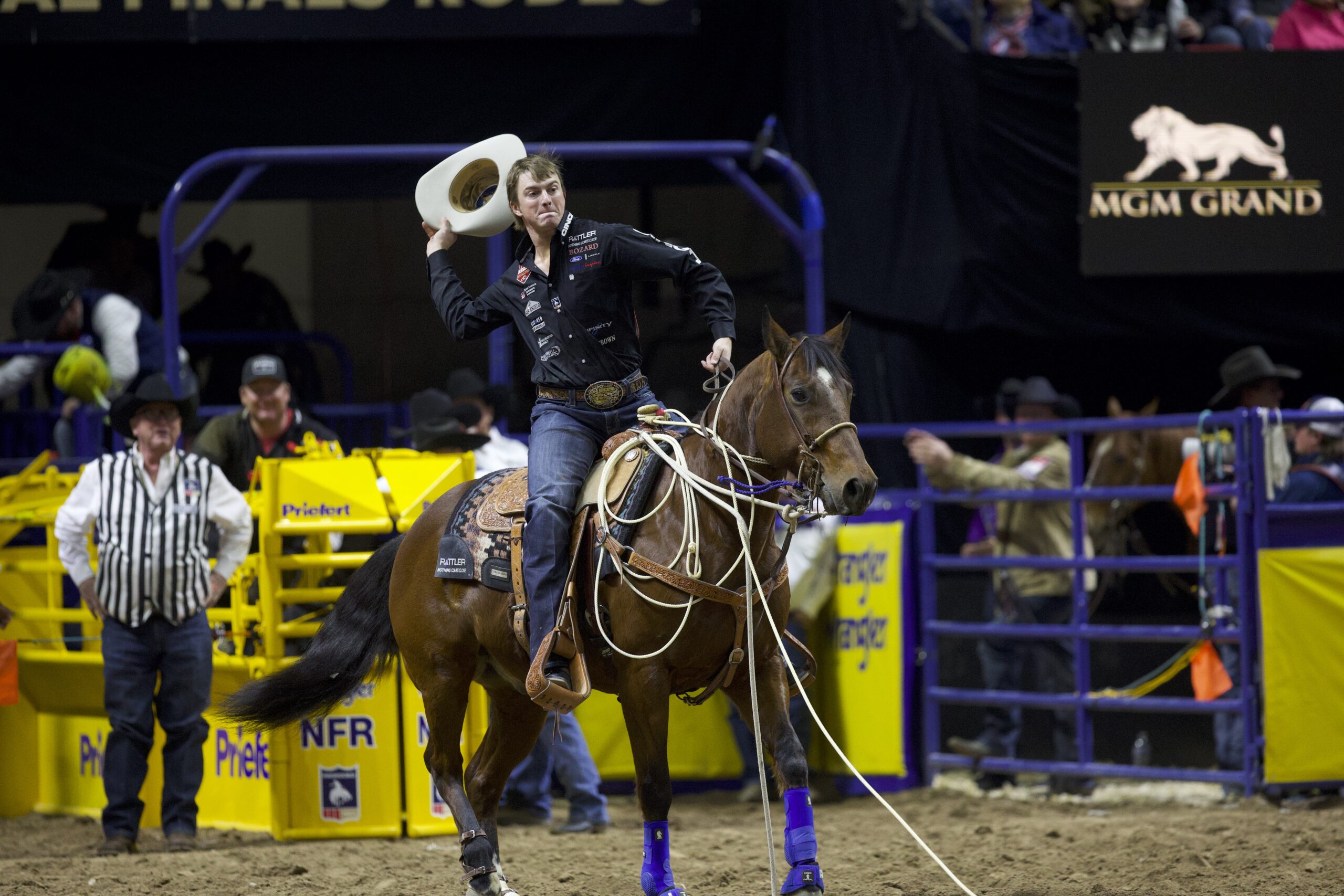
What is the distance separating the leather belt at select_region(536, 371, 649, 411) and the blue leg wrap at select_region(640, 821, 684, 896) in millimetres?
1448

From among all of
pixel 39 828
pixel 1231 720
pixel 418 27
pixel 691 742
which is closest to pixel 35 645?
pixel 39 828

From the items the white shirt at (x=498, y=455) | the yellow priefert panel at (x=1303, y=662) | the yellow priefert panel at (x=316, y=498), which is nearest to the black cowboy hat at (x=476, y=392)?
the white shirt at (x=498, y=455)

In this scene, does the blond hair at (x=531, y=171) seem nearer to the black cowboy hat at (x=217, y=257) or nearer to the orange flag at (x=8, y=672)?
the orange flag at (x=8, y=672)

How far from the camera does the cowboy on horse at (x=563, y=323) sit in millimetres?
5121

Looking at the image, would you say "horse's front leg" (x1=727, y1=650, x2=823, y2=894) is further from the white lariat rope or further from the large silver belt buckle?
the large silver belt buckle

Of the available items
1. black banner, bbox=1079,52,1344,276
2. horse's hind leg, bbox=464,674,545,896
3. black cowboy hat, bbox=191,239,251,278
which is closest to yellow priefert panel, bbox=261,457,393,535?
horse's hind leg, bbox=464,674,545,896

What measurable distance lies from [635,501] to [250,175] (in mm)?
4758

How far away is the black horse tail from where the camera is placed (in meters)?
5.97

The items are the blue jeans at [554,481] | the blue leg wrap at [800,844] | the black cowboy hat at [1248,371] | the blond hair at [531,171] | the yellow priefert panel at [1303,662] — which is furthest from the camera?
the black cowboy hat at [1248,371]

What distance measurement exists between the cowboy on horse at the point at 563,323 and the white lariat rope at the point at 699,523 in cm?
18

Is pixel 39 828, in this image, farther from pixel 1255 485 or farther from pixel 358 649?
pixel 1255 485

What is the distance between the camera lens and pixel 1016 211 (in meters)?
9.73

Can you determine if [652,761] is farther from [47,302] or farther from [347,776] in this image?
[47,302]

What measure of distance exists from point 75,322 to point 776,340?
239 inches
